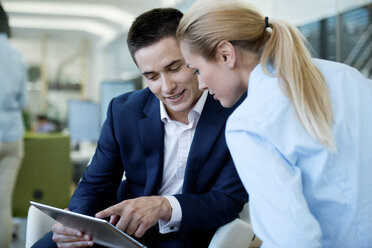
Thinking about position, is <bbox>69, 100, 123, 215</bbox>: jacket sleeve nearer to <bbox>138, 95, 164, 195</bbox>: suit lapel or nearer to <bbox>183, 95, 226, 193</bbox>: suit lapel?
<bbox>138, 95, 164, 195</bbox>: suit lapel

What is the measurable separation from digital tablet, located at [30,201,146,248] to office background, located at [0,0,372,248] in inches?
30.3

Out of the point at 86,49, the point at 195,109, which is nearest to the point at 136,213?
the point at 195,109

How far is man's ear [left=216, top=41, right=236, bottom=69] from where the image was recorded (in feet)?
3.41

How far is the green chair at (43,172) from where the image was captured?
3.23 metres

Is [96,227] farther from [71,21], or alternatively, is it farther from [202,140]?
[71,21]

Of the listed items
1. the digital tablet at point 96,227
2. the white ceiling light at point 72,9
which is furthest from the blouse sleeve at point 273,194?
the white ceiling light at point 72,9

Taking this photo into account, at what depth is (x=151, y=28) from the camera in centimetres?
149

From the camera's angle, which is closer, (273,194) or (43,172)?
(273,194)

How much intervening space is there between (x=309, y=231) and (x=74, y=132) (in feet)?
11.7

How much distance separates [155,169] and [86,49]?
35.7ft

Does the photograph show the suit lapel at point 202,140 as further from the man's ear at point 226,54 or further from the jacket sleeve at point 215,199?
the man's ear at point 226,54

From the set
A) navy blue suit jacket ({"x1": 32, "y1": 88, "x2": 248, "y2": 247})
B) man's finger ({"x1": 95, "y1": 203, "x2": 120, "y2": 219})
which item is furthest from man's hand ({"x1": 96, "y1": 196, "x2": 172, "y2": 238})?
navy blue suit jacket ({"x1": 32, "y1": 88, "x2": 248, "y2": 247})

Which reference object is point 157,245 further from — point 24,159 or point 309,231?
point 24,159

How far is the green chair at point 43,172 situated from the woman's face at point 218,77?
2327 mm
